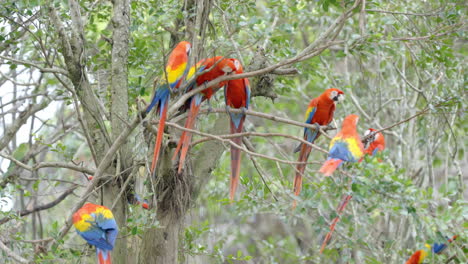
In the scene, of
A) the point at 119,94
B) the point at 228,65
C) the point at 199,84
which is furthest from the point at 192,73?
the point at 119,94

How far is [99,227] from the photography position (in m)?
3.48

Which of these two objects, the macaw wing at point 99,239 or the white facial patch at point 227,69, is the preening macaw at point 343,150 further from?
the macaw wing at point 99,239

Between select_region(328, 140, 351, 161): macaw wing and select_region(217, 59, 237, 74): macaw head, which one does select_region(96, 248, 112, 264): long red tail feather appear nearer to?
select_region(217, 59, 237, 74): macaw head

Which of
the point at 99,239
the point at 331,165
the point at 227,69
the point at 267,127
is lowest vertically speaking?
the point at 99,239

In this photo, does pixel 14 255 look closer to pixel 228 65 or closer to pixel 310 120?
pixel 228 65

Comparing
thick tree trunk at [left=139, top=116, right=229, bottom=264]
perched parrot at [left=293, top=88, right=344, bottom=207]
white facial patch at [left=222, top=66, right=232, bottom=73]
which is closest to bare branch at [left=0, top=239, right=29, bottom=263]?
thick tree trunk at [left=139, top=116, right=229, bottom=264]

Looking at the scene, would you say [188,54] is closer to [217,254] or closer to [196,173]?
[196,173]

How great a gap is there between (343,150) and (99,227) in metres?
1.56

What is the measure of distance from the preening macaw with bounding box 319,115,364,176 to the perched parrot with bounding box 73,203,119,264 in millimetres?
1363

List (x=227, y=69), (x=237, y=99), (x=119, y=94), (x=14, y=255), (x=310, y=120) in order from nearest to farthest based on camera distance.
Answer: (x=14, y=255)
(x=227, y=69)
(x=119, y=94)
(x=237, y=99)
(x=310, y=120)

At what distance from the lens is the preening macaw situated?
117 inches

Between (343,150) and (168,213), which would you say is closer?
(343,150)

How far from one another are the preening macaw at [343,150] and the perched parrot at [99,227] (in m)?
1.36

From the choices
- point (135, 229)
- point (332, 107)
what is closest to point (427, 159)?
point (332, 107)
